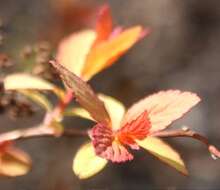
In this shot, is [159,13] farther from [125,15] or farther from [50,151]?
[50,151]

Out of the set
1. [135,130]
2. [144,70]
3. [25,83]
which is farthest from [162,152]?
[144,70]

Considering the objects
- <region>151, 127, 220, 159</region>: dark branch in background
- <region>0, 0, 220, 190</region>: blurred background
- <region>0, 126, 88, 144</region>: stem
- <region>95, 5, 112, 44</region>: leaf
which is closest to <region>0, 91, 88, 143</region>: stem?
<region>0, 126, 88, 144</region>: stem

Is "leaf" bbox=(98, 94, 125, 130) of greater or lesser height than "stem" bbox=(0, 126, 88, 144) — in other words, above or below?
→ below

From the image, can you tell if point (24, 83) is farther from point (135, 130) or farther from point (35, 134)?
point (135, 130)

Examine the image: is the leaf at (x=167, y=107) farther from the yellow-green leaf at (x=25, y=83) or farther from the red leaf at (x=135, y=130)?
the yellow-green leaf at (x=25, y=83)

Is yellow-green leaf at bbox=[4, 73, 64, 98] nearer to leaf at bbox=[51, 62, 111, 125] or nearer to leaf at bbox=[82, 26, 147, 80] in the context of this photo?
leaf at bbox=[82, 26, 147, 80]

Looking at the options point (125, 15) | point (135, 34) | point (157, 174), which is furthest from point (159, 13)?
point (135, 34)

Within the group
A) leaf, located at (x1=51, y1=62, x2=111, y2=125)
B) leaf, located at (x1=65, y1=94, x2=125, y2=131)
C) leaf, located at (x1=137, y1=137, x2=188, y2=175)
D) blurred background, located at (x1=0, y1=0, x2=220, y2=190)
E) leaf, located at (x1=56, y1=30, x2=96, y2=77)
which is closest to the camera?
leaf, located at (x1=51, y1=62, x2=111, y2=125)
